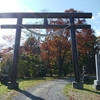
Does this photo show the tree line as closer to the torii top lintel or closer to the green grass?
the torii top lintel

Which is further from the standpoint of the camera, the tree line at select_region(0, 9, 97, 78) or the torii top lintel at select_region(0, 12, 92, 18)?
the tree line at select_region(0, 9, 97, 78)

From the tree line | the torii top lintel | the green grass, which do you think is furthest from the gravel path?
the tree line

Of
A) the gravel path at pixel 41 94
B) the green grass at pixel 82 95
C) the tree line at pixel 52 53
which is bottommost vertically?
the gravel path at pixel 41 94

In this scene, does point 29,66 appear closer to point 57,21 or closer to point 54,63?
point 54,63

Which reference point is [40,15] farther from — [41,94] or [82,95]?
[82,95]

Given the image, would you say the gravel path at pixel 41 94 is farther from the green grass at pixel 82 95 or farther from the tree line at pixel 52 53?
the tree line at pixel 52 53

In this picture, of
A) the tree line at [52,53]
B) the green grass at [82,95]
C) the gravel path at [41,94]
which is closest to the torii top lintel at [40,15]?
the gravel path at [41,94]

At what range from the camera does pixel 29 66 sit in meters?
25.2

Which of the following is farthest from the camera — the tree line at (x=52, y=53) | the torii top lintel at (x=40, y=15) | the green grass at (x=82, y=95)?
the tree line at (x=52, y=53)

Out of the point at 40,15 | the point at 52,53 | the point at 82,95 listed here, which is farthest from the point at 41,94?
the point at 52,53

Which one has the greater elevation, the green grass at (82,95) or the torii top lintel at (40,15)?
the torii top lintel at (40,15)

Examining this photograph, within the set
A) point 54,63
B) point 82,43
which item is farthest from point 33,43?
point 82,43

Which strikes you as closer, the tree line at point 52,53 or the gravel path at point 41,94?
the gravel path at point 41,94

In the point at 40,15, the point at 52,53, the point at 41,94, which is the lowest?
the point at 41,94
